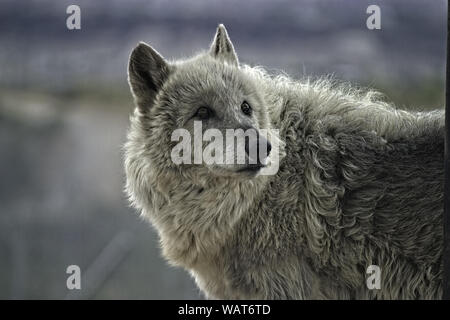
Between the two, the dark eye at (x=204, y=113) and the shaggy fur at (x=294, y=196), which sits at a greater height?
the dark eye at (x=204, y=113)

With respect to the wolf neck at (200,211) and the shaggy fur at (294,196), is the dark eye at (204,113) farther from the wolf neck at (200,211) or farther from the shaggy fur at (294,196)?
the wolf neck at (200,211)

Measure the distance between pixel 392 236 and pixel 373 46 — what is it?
7.64m

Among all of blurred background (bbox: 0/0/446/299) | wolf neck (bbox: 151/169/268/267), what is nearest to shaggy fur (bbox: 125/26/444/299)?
wolf neck (bbox: 151/169/268/267)

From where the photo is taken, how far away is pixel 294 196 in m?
5.05

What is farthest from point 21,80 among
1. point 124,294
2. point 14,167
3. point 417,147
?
point 417,147

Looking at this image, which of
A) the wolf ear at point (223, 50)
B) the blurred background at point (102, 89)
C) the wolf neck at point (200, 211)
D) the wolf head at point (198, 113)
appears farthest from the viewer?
the blurred background at point (102, 89)

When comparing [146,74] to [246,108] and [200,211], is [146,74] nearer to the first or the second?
[246,108]

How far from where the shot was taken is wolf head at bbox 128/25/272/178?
4828 millimetres

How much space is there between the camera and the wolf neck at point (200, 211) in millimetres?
5070

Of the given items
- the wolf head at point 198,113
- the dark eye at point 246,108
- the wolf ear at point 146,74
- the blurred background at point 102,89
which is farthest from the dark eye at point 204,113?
the blurred background at point 102,89

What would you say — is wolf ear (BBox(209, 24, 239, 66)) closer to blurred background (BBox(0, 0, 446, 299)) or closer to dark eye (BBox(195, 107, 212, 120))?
dark eye (BBox(195, 107, 212, 120))

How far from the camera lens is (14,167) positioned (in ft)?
37.0

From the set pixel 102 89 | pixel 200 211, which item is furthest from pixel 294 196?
pixel 102 89

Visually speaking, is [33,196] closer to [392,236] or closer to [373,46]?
[373,46]
